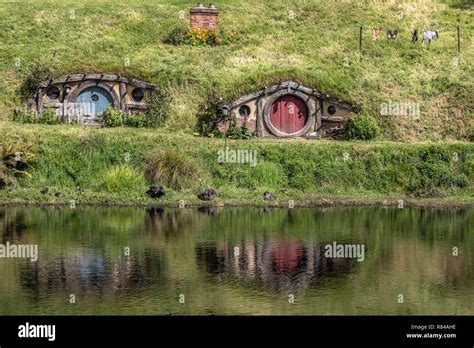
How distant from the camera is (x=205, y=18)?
224 feet

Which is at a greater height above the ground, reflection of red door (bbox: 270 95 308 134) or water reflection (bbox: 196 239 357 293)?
reflection of red door (bbox: 270 95 308 134)

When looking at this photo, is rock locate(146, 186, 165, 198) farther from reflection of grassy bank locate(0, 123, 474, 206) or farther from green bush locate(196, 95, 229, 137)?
green bush locate(196, 95, 229, 137)

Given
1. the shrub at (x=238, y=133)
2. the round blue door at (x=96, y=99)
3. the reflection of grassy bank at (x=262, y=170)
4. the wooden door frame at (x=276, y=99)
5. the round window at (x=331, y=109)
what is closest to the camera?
the reflection of grassy bank at (x=262, y=170)

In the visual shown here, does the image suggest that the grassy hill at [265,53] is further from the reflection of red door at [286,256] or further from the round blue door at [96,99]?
the reflection of red door at [286,256]

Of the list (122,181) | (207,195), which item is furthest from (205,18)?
(207,195)

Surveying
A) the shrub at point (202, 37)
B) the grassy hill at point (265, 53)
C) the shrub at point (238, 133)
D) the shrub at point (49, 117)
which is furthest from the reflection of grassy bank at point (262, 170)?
the shrub at point (202, 37)

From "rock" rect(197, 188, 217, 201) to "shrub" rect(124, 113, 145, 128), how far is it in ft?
37.4

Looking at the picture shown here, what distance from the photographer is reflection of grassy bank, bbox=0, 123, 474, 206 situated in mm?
48062

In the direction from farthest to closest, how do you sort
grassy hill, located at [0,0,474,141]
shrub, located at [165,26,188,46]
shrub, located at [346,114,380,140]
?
shrub, located at [165,26,188,46]
grassy hill, located at [0,0,474,141]
shrub, located at [346,114,380,140]

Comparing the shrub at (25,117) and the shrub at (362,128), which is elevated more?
the shrub at (25,117)

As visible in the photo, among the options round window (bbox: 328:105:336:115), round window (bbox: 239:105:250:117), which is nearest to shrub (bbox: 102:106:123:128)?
round window (bbox: 239:105:250:117)

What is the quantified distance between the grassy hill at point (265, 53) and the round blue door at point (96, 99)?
1.85m

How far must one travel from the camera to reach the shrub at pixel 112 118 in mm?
57906
